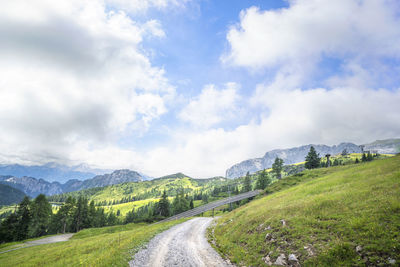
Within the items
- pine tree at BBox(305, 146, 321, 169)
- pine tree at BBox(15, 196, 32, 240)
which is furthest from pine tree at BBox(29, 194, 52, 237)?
pine tree at BBox(305, 146, 321, 169)

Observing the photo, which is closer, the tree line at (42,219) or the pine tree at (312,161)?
the tree line at (42,219)

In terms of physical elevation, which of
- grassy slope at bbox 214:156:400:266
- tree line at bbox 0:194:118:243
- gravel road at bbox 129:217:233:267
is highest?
grassy slope at bbox 214:156:400:266

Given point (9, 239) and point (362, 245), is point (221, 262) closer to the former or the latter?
point (362, 245)

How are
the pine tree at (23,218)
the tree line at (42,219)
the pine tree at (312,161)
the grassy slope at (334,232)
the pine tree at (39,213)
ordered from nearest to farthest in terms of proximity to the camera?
the grassy slope at (334,232)
the tree line at (42,219)
the pine tree at (23,218)
the pine tree at (39,213)
the pine tree at (312,161)

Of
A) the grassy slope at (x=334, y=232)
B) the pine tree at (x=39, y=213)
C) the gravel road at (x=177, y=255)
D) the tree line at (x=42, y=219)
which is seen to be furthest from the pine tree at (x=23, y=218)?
the grassy slope at (x=334, y=232)

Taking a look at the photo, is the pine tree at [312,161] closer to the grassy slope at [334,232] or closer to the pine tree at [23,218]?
the grassy slope at [334,232]

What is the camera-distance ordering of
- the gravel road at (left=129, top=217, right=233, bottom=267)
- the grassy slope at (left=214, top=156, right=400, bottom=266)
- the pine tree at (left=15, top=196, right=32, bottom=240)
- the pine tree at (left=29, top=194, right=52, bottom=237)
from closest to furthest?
the grassy slope at (left=214, top=156, right=400, bottom=266) → the gravel road at (left=129, top=217, right=233, bottom=267) → the pine tree at (left=15, top=196, right=32, bottom=240) → the pine tree at (left=29, top=194, right=52, bottom=237)

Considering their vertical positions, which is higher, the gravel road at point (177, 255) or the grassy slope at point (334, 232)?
the grassy slope at point (334, 232)

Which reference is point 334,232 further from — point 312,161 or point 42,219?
point 42,219

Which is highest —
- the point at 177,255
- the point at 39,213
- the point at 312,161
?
the point at 312,161

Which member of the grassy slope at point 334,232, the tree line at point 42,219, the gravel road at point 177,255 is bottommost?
the tree line at point 42,219

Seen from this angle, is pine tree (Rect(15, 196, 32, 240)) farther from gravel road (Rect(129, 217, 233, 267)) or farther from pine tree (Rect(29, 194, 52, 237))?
gravel road (Rect(129, 217, 233, 267))

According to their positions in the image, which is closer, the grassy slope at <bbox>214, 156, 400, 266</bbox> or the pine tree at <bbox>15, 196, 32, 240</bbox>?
the grassy slope at <bbox>214, 156, 400, 266</bbox>

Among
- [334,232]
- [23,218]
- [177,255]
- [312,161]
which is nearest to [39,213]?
[23,218]
